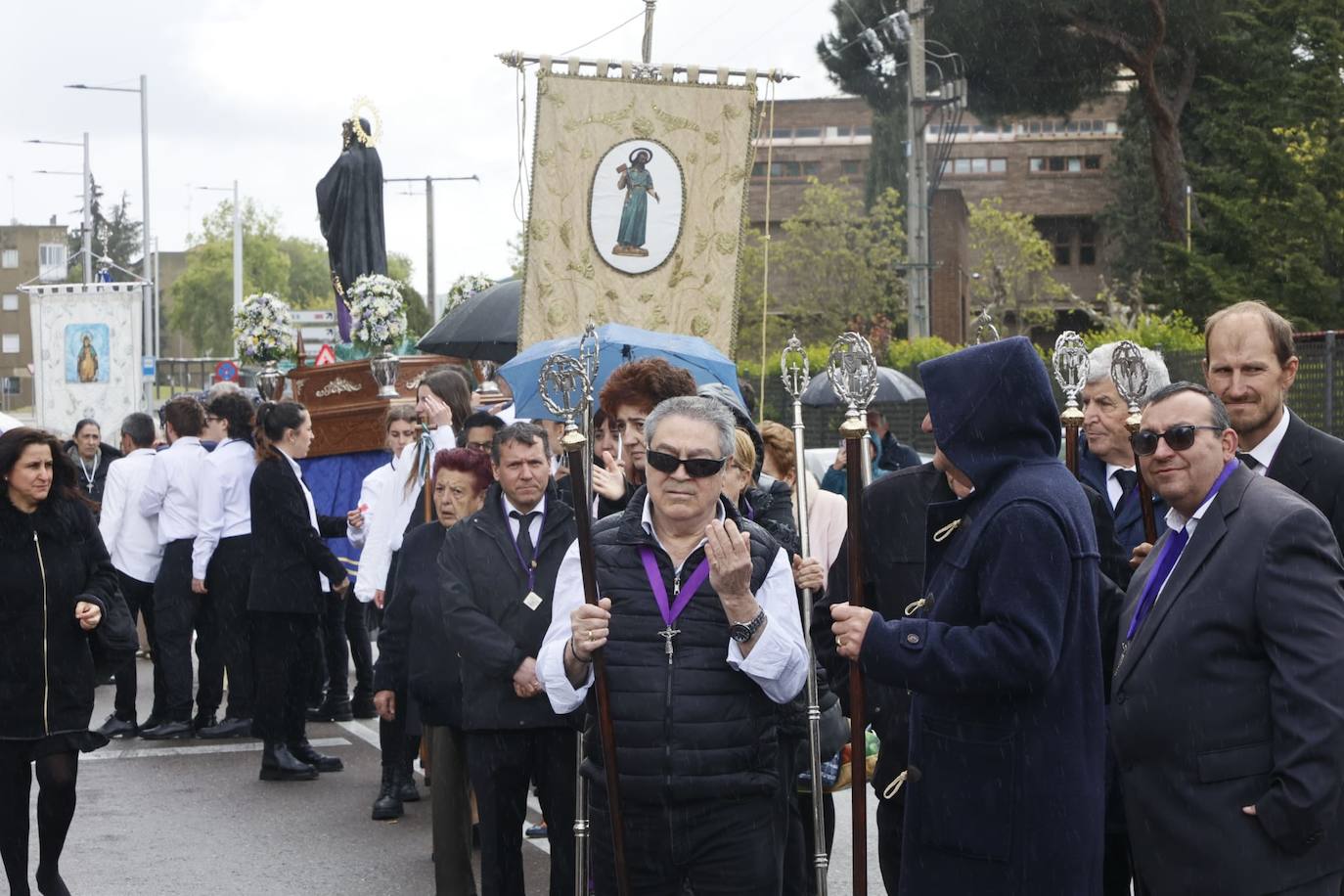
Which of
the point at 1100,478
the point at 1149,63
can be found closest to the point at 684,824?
the point at 1100,478

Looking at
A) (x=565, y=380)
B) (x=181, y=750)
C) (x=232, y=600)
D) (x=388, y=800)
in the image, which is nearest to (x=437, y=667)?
(x=388, y=800)

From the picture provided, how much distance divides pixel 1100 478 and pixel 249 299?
380 inches

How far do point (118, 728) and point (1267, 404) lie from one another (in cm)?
857

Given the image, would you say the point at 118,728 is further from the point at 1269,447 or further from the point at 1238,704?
the point at 1238,704

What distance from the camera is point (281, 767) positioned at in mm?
9891

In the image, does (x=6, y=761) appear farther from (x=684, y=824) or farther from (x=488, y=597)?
(x=684, y=824)

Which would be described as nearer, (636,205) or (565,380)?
(565,380)

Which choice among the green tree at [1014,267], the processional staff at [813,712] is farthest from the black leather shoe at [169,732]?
the green tree at [1014,267]

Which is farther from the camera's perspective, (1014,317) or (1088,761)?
(1014,317)

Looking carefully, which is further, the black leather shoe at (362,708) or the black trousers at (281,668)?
the black leather shoe at (362,708)

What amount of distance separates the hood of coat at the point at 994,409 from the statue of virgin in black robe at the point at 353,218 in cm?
1327

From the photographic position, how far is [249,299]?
1437 centimetres

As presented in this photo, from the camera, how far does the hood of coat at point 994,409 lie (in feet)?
13.2

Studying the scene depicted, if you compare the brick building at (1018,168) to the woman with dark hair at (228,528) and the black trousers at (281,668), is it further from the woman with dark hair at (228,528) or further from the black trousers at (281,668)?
the black trousers at (281,668)
